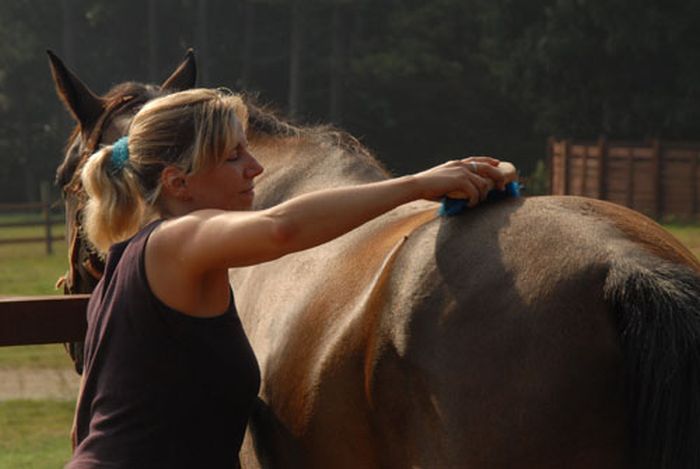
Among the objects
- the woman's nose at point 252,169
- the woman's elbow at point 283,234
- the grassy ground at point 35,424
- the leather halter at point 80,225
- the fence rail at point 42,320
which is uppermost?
the woman's nose at point 252,169

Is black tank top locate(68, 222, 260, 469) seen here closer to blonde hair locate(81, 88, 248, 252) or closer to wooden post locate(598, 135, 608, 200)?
blonde hair locate(81, 88, 248, 252)

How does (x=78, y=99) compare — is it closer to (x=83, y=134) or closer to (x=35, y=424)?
(x=83, y=134)

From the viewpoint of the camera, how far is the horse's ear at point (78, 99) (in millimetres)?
4840

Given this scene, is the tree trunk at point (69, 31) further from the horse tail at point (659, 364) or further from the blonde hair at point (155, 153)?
the horse tail at point (659, 364)

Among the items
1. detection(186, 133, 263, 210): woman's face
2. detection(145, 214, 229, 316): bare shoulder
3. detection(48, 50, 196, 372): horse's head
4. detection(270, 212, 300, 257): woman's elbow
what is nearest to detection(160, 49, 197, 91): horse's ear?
detection(48, 50, 196, 372): horse's head

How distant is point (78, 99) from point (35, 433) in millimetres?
5394

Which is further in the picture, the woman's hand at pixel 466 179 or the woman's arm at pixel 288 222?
the woman's hand at pixel 466 179

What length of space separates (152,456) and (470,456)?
2.40 ft

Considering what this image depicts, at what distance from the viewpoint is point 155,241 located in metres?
2.87

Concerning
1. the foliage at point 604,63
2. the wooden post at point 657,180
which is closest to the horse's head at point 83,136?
the wooden post at point 657,180

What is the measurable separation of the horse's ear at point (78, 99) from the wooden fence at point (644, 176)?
3092 centimetres

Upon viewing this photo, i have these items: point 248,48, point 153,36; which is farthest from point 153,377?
point 153,36

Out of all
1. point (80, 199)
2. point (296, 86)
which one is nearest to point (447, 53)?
point (296, 86)

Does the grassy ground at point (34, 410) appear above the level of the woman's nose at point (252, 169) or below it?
below
